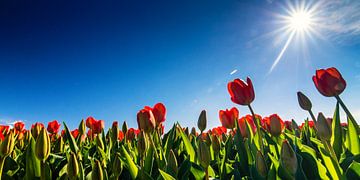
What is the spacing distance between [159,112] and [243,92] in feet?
2.81

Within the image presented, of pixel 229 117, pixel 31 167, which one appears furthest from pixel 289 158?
pixel 229 117

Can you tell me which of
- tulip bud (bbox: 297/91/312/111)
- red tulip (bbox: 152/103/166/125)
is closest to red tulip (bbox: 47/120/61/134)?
red tulip (bbox: 152/103/166/125)

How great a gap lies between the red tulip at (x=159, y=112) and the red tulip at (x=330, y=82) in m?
1.31

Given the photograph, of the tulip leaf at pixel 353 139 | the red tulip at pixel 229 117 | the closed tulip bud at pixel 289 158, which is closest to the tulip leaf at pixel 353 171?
the closed tulip bud at pixel 289 158

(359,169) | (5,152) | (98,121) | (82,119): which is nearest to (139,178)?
(5,152)

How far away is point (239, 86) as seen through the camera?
1.89 metres

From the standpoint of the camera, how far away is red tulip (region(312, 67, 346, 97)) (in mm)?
1629

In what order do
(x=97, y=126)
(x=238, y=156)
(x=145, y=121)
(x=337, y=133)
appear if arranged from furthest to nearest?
(x=97, y=126) < (x=145, y=121) < (x=238, y=156) < (x=337, y=133)

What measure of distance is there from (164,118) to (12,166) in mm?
1257

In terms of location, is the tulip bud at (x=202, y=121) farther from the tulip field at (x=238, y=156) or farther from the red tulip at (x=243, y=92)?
the red tulip at (x=243, y=92)

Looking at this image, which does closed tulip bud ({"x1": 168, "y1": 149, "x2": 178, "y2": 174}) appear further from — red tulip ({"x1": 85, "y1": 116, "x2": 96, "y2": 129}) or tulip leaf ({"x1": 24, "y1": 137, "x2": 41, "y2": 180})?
red tulip ({"x1": 85, "y1": 116, "x2": 96, "y2": 129})

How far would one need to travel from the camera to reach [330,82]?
1649 mm

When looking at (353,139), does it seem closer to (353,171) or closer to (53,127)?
(353,171)

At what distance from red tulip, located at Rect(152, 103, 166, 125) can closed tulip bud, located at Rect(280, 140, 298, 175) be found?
54.7 inches
